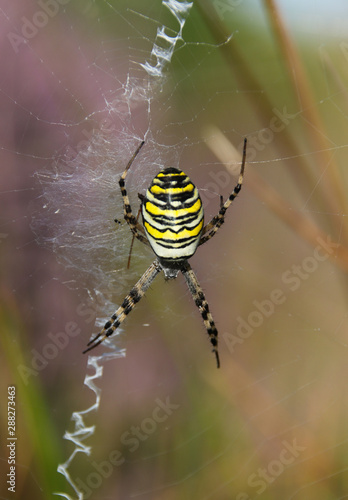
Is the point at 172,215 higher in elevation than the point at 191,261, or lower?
lower

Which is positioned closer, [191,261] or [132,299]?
[132,299]

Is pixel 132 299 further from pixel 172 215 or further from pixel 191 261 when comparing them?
pixel 172 215

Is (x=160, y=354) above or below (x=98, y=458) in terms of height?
above

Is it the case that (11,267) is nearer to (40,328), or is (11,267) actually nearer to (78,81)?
(40,328)

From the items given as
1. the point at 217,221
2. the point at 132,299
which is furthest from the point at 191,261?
the point at 217,221

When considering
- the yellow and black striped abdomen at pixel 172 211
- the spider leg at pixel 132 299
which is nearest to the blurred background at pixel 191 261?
the spider leg at pixel 132 299

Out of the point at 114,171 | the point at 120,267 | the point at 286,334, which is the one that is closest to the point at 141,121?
the point at 114,171
